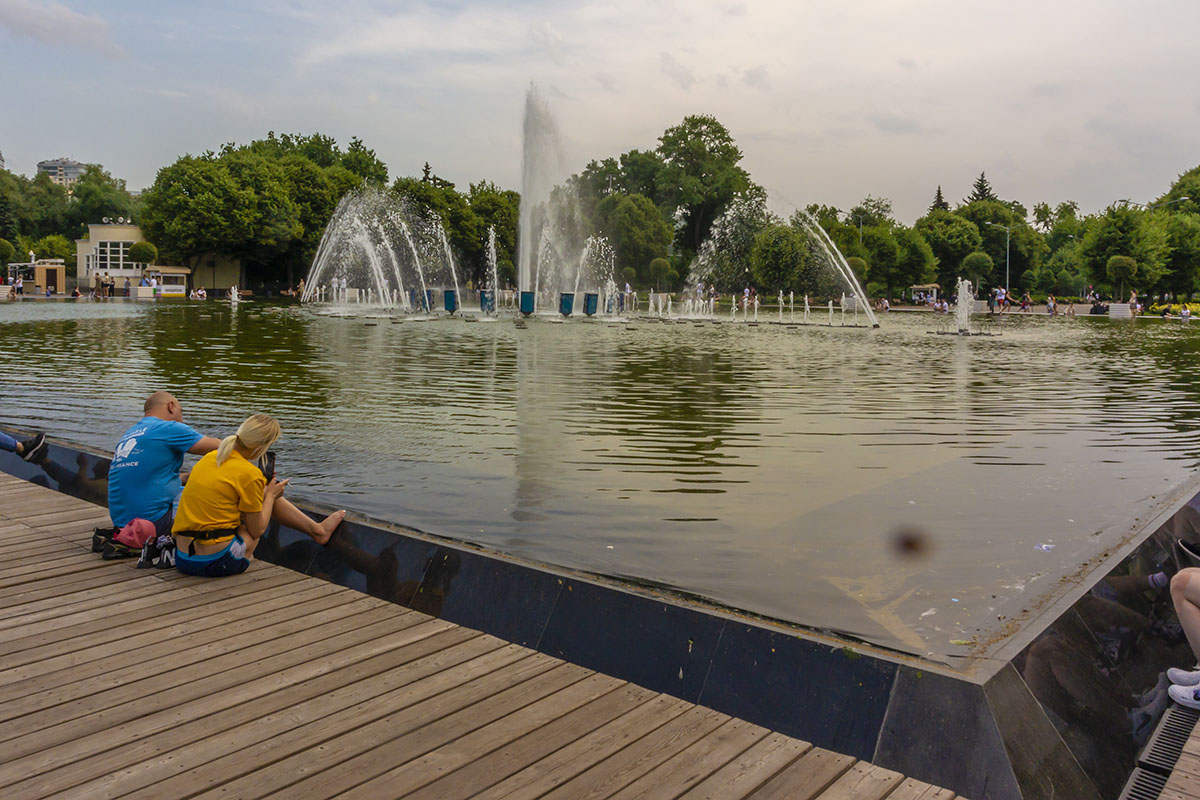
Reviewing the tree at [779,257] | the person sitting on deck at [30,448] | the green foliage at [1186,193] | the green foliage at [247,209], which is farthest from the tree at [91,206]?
the person sitting on deck at [30,448]

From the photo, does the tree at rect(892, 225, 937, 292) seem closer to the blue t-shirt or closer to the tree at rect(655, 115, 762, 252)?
the tree at rect(655, 115, 762, 252)

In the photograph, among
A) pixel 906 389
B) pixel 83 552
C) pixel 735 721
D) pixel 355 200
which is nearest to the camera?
pixel 735 721

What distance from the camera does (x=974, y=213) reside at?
336 ft

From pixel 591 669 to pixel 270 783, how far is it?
1589 millimetres

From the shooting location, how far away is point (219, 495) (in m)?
5.48

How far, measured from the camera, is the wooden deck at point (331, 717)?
3.38 metres

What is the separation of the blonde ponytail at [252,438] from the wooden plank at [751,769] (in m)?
3.28

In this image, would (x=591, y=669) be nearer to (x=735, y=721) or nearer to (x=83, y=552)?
(x=735, y=721)

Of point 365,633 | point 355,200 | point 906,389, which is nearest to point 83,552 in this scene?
point 365,633

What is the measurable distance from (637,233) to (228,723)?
9511 cm

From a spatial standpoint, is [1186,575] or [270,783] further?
[1186,575]

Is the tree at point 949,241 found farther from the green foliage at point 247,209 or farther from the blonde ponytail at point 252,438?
the blonde ponytail at point 252,438

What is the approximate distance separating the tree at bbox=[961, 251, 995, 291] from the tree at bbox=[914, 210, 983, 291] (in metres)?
1.75

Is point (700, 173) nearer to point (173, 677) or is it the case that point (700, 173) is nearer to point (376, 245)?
point (376, 245)
